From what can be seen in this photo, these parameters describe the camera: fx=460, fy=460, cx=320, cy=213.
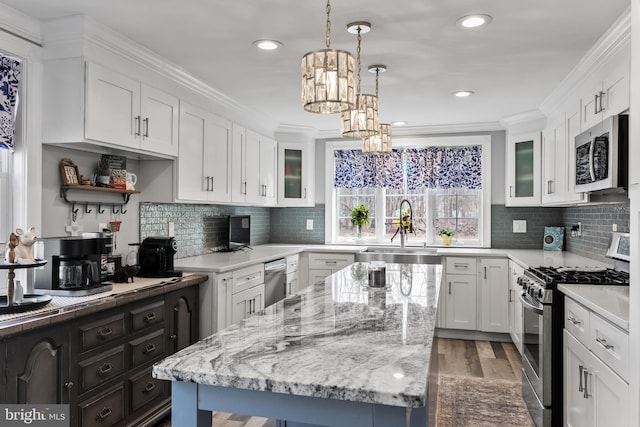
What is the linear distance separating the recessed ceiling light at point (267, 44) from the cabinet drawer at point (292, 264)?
2.48 m

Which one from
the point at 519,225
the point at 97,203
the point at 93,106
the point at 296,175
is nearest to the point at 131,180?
the point at 97,203

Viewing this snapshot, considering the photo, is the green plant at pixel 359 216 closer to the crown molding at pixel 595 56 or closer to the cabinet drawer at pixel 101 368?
the crown molding at pixel 595 56

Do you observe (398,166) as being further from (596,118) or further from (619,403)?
(619,403)

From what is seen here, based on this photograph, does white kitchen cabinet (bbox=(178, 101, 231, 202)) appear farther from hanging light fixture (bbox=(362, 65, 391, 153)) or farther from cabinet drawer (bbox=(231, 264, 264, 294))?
hanging light fixture (bbox=(362, 65, 391, 153))

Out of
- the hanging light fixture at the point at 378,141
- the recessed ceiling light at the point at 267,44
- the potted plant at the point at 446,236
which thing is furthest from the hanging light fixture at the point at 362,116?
the potted plant at the point at 446,236

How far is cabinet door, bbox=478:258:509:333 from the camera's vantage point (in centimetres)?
475

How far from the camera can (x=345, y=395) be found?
1.11m

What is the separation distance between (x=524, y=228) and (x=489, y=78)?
233cm

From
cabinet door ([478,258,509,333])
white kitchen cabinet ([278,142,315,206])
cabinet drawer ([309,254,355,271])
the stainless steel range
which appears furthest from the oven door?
white kitchen cabinet ([278,142,315,206])

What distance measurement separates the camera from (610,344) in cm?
201

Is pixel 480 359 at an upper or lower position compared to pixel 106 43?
lower

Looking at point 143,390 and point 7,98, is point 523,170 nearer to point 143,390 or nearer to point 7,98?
point 143,390

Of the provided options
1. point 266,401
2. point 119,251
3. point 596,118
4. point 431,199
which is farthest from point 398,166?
point 266,401

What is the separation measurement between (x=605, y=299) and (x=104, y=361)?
8.45 feet
